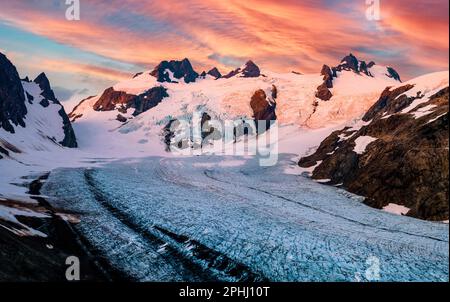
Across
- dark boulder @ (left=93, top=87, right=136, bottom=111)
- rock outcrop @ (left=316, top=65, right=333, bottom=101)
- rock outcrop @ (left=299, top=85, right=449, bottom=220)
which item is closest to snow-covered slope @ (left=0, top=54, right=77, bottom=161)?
dark boulder @ (left=93, top=87, right=136, bottom=111)

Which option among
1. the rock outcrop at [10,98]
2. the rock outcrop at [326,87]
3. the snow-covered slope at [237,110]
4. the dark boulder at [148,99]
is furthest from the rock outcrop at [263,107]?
the rock outcrop at [10,98]

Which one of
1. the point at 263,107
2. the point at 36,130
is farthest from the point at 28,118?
the point at 263,107

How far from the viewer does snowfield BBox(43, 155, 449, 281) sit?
60.0 ft

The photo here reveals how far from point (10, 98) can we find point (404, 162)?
8217 centimetres

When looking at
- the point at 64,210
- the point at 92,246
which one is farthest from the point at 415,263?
the point at 64,210

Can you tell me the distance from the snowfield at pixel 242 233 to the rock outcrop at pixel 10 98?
133 ft

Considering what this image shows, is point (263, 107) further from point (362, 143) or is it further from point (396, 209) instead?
point (396, 209)

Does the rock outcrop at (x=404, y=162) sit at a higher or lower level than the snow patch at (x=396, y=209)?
higher

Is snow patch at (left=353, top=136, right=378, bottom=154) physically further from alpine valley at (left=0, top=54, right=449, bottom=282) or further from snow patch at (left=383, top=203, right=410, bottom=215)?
snow patch at (left=383, top=203, right=410, bottom=215)

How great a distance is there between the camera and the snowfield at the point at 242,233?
18297mm

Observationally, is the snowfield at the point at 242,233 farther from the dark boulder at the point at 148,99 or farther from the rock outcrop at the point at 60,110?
the dark boulder at the point at 148,99

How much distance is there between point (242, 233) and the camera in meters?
24.6

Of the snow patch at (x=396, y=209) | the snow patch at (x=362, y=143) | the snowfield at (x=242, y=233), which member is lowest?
the snow patch at (x=396, y=209)
